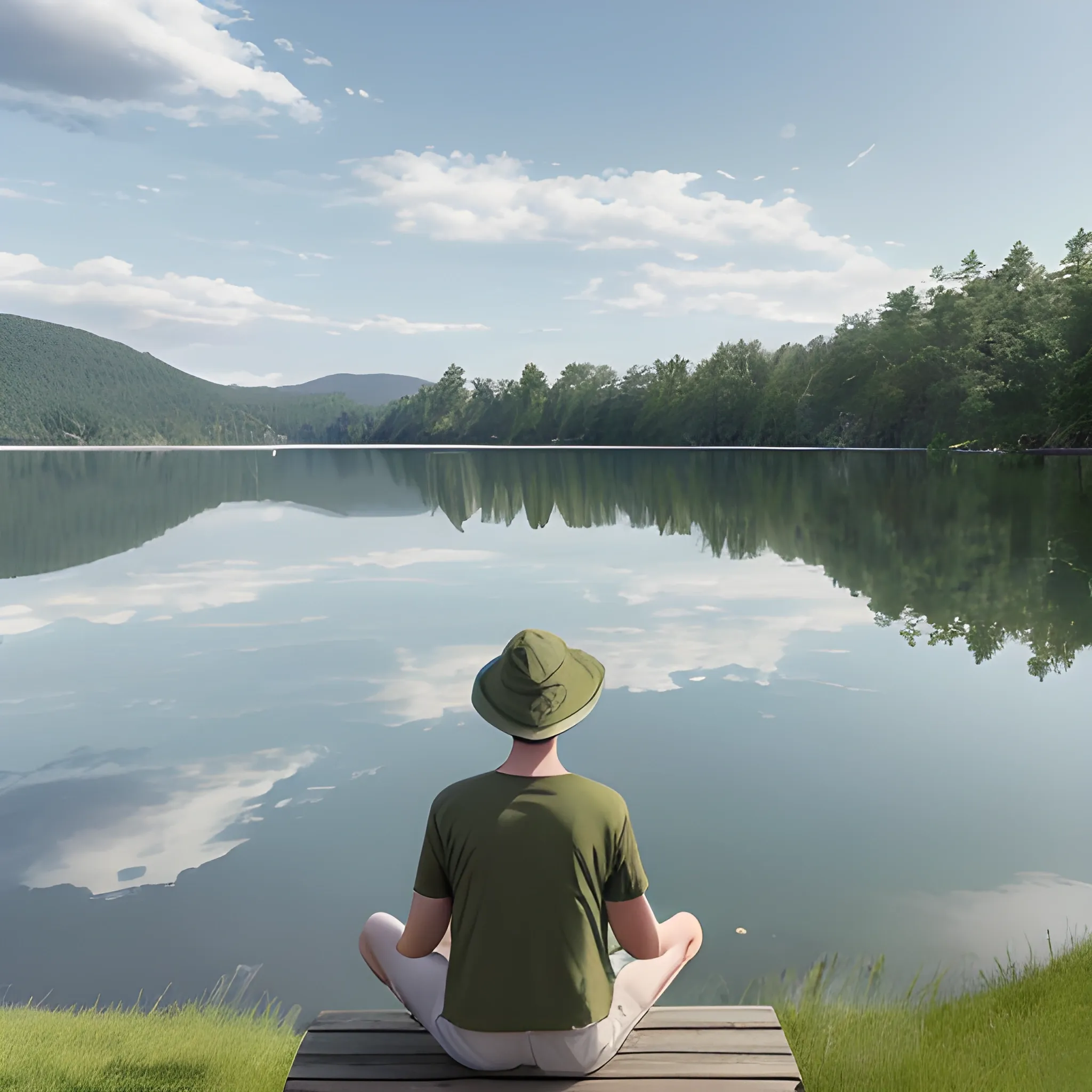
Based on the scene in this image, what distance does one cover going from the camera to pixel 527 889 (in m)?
2.33

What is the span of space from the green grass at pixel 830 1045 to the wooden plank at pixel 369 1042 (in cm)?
110

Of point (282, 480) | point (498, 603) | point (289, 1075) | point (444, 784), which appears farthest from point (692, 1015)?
point (282, 480)

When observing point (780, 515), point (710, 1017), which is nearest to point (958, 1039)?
point (710, 1017)

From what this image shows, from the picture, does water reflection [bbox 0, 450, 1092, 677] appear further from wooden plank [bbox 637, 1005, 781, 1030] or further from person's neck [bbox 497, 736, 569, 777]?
person's neck [bbox 497, 736, 569, 777]

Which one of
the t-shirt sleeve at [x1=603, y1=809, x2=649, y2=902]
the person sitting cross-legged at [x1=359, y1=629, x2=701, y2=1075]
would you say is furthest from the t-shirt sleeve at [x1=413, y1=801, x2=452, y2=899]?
the t-shirt sleeve at [x1=603, y1=809, x2=649, y2=902]

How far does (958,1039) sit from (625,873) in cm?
217

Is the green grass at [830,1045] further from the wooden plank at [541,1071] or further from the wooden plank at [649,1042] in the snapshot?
the wooden plank at [541,1071]

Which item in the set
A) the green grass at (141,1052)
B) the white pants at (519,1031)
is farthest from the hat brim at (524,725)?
the green grass at (141,1052)

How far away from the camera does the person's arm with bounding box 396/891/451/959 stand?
8.29 feet

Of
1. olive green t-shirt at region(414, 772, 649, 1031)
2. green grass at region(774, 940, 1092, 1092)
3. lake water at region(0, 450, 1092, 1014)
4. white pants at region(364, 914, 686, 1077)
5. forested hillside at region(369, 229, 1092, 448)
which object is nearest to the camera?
olive green t-shirt at region(414, 772, 649, 1031)

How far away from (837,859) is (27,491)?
151 feet

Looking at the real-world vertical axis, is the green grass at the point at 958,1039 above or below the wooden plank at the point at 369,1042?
below

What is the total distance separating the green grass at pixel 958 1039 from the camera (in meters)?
3.37

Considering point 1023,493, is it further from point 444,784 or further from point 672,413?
point 672,413
